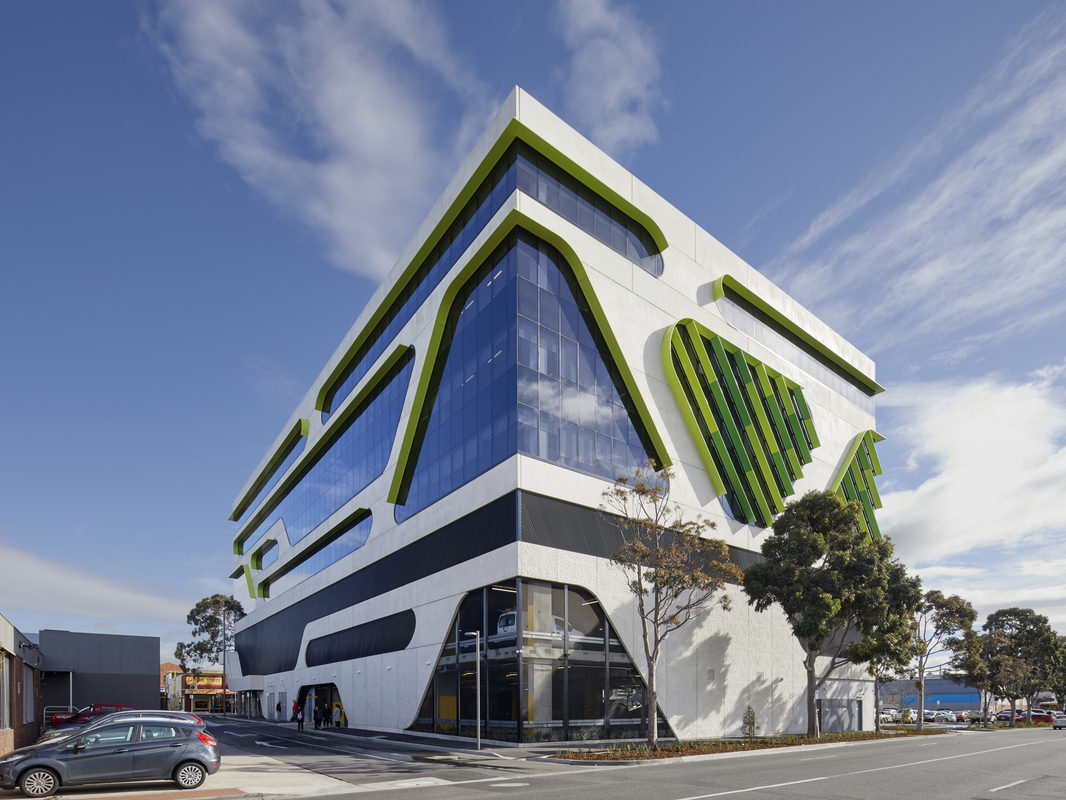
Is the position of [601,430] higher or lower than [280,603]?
higher

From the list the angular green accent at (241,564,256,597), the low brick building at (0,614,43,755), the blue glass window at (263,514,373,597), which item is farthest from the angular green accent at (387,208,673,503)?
the angular green accent at (241,564,256,597)

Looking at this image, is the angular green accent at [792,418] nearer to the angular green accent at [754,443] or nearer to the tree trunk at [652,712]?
the angular green accent at [754,443]

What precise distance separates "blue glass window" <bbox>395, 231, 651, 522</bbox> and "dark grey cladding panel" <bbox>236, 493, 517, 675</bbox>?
7.49ft

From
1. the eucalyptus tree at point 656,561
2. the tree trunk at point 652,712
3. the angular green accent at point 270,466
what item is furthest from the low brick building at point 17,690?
the angular green accent at point 270,466

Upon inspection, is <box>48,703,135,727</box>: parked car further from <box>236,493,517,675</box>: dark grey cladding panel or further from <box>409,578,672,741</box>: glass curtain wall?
<box>409,578,672,741</box>: glass curtain wall

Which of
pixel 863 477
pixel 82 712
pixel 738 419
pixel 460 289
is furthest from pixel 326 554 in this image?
pixel 863 477

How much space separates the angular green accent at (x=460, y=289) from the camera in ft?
107

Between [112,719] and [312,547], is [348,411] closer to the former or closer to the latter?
[312,547]

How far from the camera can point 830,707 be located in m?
45.9

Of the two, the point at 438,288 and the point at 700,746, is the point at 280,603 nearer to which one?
the point at 438,288

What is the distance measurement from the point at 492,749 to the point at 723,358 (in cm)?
2460

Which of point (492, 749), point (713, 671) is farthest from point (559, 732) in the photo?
point (713, 671)

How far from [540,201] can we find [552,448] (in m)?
11.2

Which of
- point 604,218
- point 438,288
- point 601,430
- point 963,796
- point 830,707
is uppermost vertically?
point 604,218
